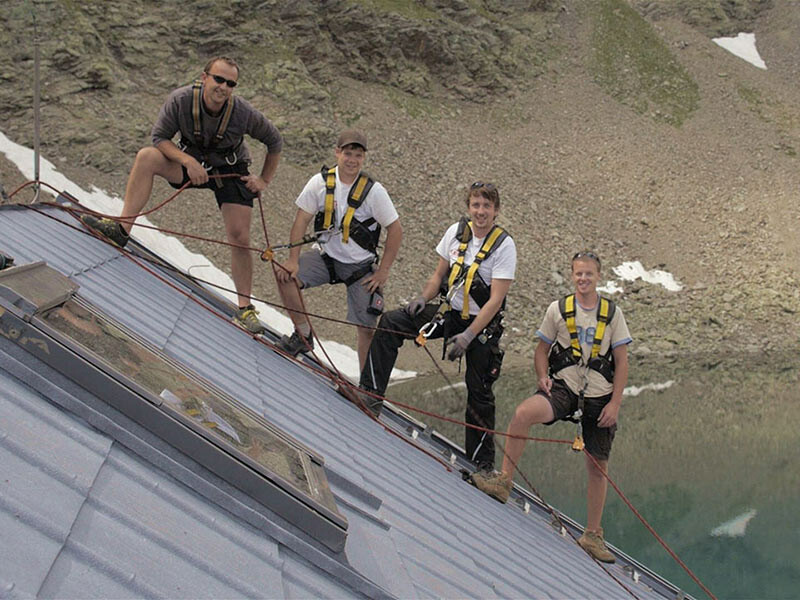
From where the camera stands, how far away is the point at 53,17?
3819 centimetres

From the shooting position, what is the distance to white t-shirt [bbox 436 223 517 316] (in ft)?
25.9

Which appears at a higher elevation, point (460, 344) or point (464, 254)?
point (464, 254)

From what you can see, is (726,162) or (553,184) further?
(726,162)

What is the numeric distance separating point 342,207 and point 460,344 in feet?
5.88

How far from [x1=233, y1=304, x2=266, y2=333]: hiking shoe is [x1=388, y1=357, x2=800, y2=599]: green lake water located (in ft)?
22.6

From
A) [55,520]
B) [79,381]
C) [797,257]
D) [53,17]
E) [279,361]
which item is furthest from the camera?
[797,257]

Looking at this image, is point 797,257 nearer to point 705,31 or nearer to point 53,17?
point 705,31

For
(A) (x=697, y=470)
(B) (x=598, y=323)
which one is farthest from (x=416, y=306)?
(A) (x=697, y=470)

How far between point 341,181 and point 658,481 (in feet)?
49.1

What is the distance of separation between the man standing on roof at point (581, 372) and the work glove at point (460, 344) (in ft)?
2.35

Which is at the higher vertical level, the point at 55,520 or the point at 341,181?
the point at 55,520

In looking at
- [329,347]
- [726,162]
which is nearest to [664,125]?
[726,162]

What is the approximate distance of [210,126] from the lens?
810 centimetres

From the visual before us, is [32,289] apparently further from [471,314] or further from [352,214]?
[471,314]
